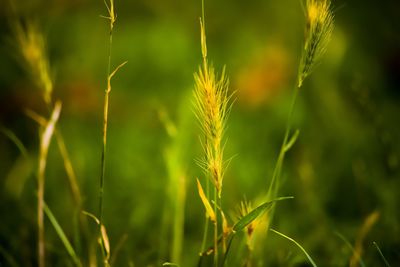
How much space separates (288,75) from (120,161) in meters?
1.23

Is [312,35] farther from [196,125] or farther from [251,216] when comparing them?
[196,125]

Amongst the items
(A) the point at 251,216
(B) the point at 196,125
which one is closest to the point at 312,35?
(A) the point at 251,216

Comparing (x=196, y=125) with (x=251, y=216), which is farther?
(x=196, y=125)

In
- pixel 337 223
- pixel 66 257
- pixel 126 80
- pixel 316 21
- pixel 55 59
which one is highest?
pixel 316 21

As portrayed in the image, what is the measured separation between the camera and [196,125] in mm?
1646

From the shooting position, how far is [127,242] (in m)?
0.92

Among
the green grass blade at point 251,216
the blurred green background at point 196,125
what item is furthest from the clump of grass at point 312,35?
the blurred green background at point 196,125

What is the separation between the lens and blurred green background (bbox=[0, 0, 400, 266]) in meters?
0.98

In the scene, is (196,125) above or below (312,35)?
below

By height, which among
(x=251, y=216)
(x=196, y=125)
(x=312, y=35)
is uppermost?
(x=312, y=35)

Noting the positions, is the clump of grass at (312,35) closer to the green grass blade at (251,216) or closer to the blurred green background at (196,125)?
the green grass blade at (251,216)

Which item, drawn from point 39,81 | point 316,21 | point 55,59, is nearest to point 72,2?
point 55,59

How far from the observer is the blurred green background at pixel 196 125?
979 millimetres

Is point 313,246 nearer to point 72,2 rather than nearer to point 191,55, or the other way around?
point 191,55
